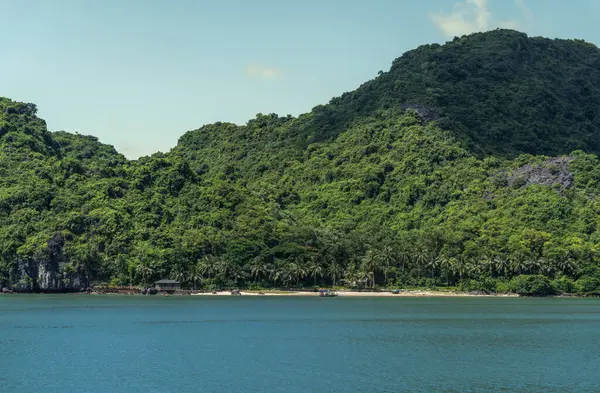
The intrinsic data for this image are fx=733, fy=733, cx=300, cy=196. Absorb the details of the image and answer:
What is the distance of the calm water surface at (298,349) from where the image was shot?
1994 inches

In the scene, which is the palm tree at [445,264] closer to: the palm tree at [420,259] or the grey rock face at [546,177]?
the palm tree at [420,259]

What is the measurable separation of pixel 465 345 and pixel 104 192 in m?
134

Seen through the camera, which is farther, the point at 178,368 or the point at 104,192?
the point at 104,192

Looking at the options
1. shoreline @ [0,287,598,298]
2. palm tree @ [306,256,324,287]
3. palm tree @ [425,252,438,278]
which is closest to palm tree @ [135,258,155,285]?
shoreline @ [0,287,598,298]

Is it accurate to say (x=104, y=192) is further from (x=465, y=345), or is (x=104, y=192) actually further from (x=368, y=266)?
(x=465, y=345)

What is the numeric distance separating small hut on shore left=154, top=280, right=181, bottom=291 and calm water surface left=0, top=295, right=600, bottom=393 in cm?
3908

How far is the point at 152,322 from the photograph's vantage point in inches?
3632

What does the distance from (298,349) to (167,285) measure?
92.1m

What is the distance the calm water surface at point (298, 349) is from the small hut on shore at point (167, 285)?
39.1m

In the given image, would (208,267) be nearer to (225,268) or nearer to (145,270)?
(225,268)

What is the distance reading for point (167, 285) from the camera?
15462 centimetres

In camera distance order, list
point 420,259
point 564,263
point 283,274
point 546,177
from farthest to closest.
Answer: point 546,177
point 420,259
point 283,274
point 564,263

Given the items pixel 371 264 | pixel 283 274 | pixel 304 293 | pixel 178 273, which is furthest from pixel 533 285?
pixel 178 273

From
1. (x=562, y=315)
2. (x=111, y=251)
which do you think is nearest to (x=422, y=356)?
(x=562, y=315)
